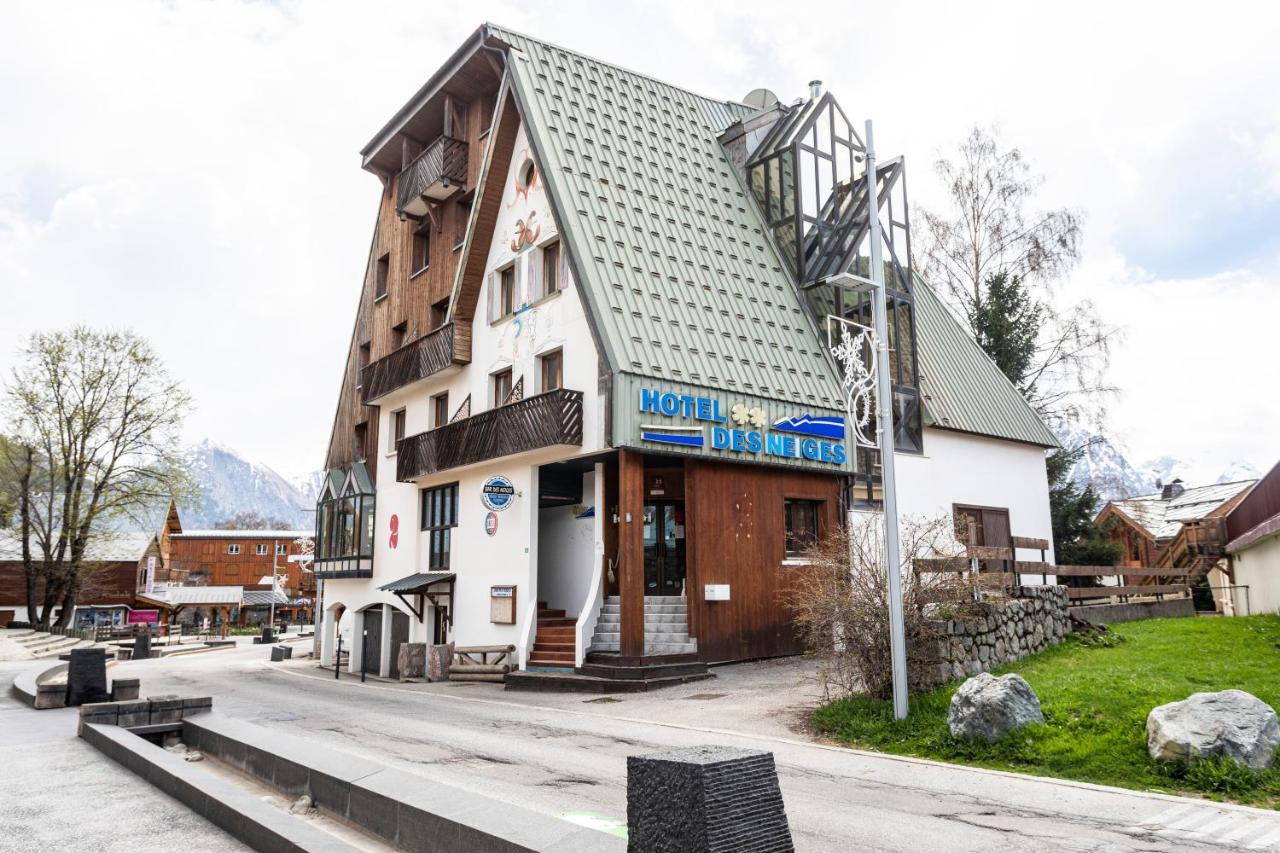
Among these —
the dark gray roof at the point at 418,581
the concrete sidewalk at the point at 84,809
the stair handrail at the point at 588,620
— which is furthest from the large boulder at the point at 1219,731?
the dark gray roof at the point at 418,581

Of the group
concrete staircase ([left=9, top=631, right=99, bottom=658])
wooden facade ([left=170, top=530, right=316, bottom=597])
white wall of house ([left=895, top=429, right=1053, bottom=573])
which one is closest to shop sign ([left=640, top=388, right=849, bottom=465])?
white wall of house ([left=895, top=429, right=1053, bottom=573])

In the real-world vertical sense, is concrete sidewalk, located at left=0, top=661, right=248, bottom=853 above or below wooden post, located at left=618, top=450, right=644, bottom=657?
below

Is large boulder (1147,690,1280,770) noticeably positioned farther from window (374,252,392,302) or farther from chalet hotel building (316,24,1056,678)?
window (374,252,392,302)

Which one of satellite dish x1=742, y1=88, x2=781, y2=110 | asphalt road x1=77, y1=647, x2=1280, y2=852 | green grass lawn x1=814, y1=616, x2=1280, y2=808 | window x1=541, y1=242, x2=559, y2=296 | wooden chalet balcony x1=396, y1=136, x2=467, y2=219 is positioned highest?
satellite dish x1=742, y1=88, x2=781, y2=110

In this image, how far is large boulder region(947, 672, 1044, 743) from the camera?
10328 millimetres

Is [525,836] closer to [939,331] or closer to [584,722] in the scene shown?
[584,722]

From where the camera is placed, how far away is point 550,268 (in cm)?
2348

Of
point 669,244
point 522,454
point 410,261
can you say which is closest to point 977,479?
point 669,244

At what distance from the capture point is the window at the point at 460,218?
1147 inches

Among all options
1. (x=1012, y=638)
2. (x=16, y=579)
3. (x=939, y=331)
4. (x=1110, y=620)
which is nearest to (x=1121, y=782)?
(x=1012, y=638)

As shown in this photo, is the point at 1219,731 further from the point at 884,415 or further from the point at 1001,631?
the point at 1001,631

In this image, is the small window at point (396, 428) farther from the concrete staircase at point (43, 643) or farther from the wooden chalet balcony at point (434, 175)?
the concrete staircase at point (43, 643)

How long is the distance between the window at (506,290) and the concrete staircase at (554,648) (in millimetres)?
8238

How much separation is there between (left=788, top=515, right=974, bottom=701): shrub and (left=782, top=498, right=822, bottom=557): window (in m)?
8.75
